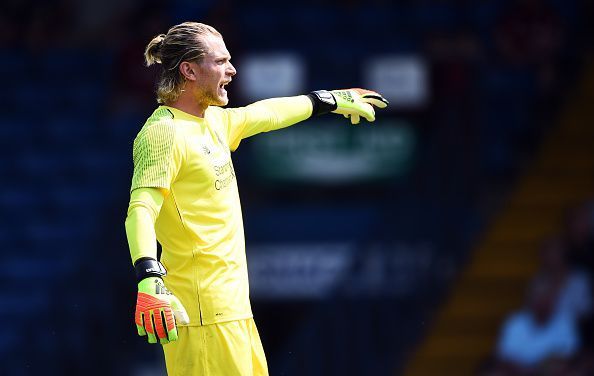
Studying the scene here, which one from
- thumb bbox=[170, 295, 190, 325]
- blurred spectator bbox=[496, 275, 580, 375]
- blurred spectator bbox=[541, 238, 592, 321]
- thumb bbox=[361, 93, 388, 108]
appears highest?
thumb bbox=[361, 93, 388, 108]

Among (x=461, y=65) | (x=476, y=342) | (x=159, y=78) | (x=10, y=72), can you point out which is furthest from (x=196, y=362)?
(x=10, y=72)

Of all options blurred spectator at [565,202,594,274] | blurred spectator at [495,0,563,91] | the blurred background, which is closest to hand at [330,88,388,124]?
the blurred background

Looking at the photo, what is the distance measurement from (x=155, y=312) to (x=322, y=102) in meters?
1.58

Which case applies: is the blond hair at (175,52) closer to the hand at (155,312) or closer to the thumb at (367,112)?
the hand at (155,312)

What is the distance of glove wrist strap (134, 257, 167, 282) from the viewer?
15.9ft

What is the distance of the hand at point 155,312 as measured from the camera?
4.75m

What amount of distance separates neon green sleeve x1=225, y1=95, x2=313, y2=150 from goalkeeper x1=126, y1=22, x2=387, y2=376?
20 cm

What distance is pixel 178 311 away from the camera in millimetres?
4844

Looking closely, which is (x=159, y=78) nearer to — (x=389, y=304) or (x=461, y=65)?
(x=389, y=304)

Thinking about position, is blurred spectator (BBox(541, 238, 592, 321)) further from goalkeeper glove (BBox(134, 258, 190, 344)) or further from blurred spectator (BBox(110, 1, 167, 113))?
goalkeeper glove (BBox(134, 258, 190, 344))

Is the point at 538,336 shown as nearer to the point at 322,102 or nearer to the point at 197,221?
the point at 322,102

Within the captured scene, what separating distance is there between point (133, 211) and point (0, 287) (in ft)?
25.5

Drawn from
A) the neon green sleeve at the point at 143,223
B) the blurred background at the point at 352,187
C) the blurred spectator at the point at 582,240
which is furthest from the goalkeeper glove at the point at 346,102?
the blurred spectator at the point at 582,240

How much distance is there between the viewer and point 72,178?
13.1 m
